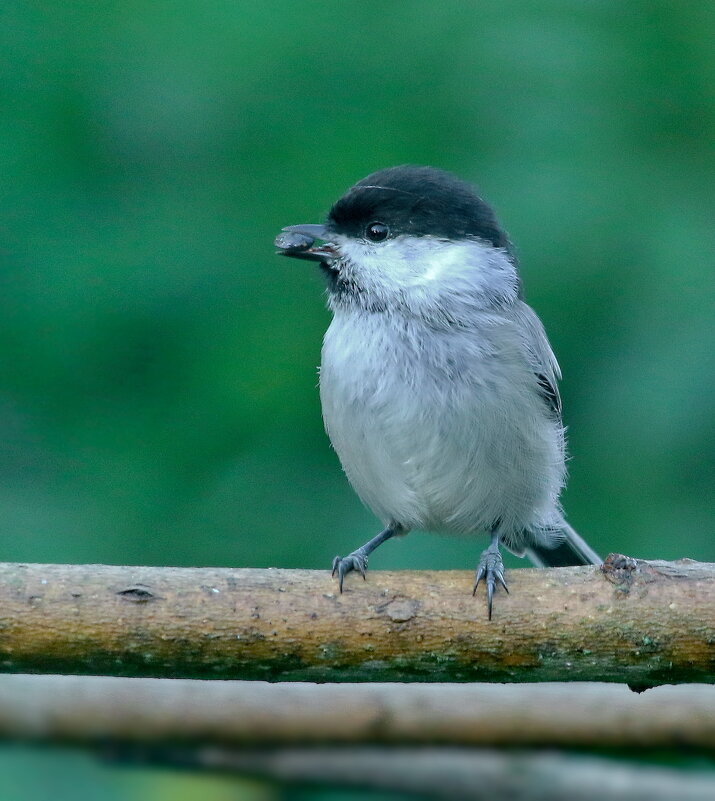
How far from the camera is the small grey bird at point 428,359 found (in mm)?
2865

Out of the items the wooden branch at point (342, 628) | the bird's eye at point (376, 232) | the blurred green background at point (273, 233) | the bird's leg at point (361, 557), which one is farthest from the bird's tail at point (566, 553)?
the bird's eye at point (376, 232)

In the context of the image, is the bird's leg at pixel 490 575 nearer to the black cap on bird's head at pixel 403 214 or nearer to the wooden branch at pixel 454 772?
the wooden branch at pixel 454 772

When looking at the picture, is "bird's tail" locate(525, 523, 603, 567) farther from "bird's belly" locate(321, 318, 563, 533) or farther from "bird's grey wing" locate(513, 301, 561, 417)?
"bird's grey wing" locate(513, 301, 561, 417)

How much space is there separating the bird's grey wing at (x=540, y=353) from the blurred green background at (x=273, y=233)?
53mm

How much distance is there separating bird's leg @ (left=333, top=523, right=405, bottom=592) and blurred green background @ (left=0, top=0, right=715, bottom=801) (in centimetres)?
6

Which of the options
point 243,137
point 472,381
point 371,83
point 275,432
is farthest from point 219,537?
point 371,83

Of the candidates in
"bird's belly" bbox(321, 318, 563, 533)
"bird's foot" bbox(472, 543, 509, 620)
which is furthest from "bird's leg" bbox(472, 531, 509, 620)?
"bird's belly" bbox(321, 318, 563, 533)

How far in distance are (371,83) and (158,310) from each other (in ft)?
2.92

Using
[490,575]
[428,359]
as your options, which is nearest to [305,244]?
[428,359]

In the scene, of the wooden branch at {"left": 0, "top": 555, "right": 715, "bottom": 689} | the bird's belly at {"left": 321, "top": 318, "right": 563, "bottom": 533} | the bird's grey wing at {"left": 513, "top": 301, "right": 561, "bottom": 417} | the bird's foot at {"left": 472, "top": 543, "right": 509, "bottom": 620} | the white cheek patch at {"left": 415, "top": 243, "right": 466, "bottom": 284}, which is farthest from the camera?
the bird's grey wing at {"left": 513, "top": 301, "right": 561, "bottom": 417}

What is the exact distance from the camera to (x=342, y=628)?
225 centimetres

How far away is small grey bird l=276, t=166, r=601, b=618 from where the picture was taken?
2865 mm

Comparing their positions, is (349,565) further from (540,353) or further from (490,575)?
(540,353)

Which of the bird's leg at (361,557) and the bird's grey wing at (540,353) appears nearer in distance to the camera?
the bird's leg at (361,557)
